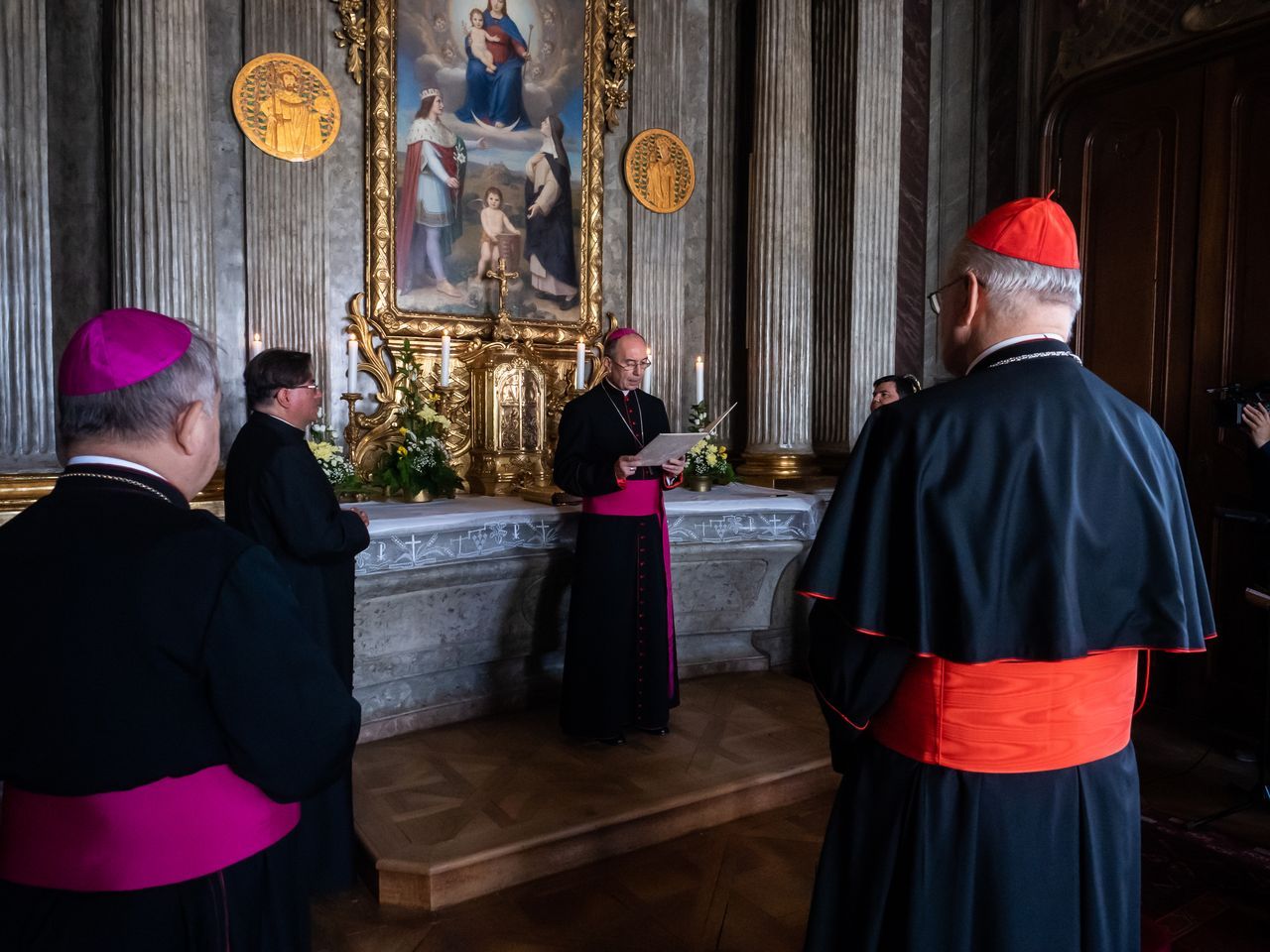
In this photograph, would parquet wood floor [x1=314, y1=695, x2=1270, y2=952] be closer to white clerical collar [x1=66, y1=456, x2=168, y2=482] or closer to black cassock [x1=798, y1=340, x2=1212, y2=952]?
black cassock [x1=798, y1=340, x2=1212, y2=952]

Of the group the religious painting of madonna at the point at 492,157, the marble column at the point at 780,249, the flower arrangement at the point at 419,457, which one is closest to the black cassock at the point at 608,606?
the flower arrangement at the point at 419,457

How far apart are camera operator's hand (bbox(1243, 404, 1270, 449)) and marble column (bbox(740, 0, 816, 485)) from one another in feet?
9.41

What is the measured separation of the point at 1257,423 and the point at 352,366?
16.8 ft

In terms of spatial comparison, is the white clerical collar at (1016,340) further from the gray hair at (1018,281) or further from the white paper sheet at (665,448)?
the white paper sheet at (665,448)

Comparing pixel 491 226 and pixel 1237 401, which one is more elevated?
pixel 491 226

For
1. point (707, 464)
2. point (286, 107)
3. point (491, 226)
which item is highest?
point (286, 107)

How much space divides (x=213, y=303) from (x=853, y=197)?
4.55 m

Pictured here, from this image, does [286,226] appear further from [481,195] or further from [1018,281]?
[1018,281]

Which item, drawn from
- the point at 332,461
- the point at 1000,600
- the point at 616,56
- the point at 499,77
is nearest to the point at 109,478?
the point at 1000,600

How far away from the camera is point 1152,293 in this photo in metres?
5.97

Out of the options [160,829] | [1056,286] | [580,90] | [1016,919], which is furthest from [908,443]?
[580,90]

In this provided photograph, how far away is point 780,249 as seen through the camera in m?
6.70

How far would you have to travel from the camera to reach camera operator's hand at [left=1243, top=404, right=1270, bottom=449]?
15.1 feet

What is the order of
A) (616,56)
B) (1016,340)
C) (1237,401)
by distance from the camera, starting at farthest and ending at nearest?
(616,56) → (1237,401) → (1016,340)
